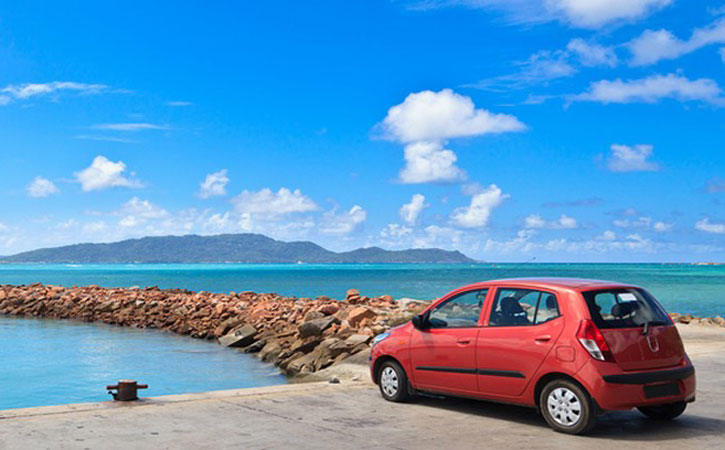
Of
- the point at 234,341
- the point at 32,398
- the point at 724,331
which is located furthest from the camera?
the point at 234,341

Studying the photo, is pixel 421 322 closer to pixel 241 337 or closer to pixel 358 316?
pixel 358 316

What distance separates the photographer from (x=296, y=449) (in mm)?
7750

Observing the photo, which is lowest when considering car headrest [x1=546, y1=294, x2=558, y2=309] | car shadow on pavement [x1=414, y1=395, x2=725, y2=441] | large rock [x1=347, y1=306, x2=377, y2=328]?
car shadow on pavement [x1=414, y1=395, x2=725, y2=441]

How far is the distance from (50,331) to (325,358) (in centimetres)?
2091

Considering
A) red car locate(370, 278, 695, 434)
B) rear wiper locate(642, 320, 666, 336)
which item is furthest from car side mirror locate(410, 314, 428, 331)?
rear wiper locate(642, 320, 666, 336)

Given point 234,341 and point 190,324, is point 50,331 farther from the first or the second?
point 234,341

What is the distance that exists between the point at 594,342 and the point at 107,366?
18.5 metres

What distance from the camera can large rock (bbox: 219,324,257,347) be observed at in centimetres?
2761

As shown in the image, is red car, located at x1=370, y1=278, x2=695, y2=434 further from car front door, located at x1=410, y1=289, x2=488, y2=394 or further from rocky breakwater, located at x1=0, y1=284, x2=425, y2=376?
rocky breakwater, located at x1=0, y1=284, x2=425, y2=376

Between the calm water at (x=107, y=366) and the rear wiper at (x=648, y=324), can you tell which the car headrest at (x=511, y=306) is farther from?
the calm water at (x=107, y=366)

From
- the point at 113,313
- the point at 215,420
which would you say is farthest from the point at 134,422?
the point at 113,313

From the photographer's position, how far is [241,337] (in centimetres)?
2770

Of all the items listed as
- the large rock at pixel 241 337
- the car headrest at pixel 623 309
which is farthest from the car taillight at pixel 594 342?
the large rock at pixel 241 337

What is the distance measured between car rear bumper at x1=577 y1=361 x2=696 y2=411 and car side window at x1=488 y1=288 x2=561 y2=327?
785mm
